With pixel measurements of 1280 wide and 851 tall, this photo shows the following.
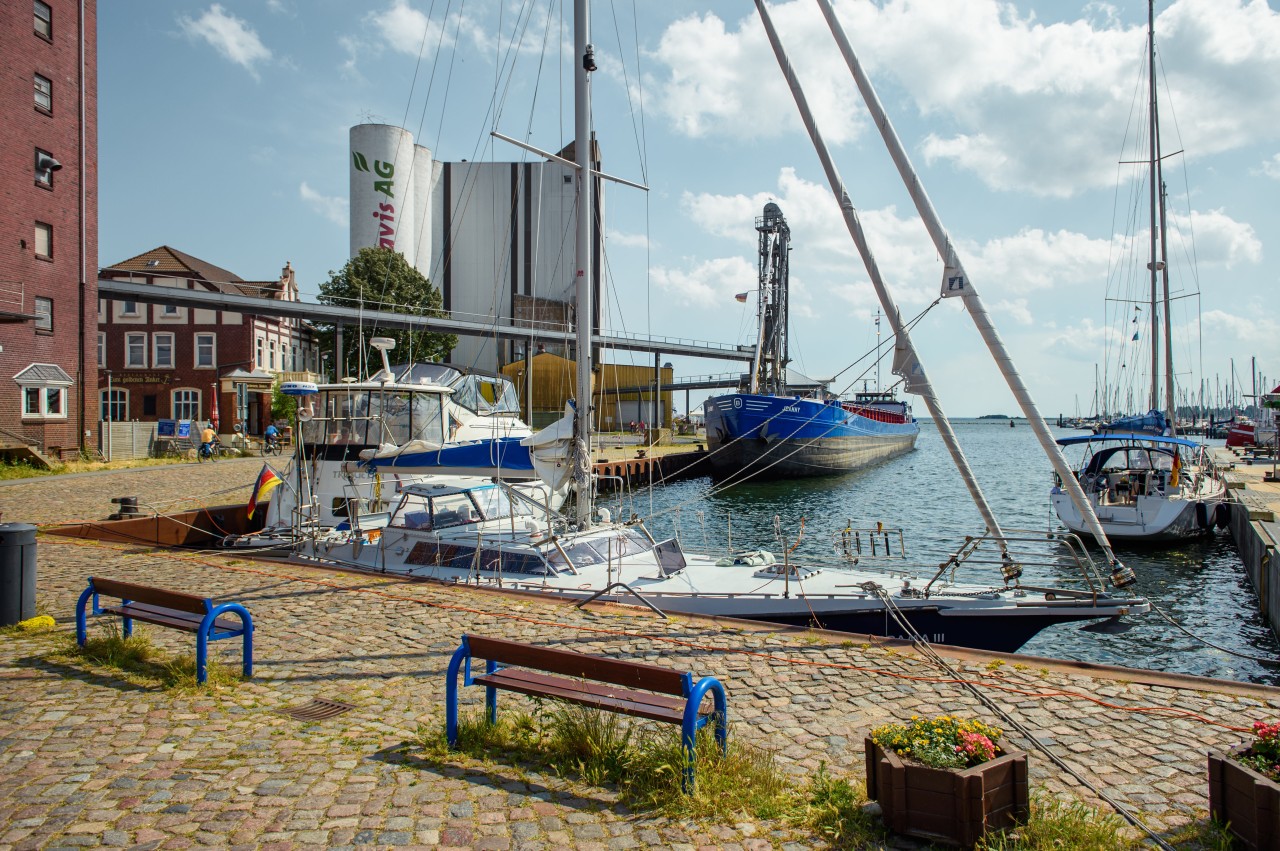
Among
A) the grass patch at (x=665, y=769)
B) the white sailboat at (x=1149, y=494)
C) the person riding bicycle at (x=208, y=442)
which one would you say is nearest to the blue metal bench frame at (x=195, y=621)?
the grass patch at (x=665, y=769)

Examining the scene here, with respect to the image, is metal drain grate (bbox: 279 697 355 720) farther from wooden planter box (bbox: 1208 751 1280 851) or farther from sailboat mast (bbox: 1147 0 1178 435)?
sailboat mast (bbox: 1147 0 1178 435)

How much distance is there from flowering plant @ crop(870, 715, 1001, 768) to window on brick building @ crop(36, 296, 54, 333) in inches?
1434

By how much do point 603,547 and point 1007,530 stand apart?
242 inches

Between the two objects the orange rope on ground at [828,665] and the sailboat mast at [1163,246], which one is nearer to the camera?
the orange rope on ground at [828,665]

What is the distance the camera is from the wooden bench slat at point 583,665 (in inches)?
196

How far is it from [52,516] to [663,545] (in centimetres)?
1602

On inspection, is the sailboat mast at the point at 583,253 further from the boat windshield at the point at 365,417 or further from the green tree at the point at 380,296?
the green tree at the point at 380,296

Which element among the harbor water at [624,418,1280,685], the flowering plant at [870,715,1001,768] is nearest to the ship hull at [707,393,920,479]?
the harbor water at [624,418,1280,685]

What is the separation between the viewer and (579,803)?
4879mm

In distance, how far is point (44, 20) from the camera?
31.5 metres

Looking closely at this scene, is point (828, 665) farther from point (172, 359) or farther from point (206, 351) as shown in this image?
point (172, 359)

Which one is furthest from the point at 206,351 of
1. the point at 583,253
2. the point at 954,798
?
the point at 954,798

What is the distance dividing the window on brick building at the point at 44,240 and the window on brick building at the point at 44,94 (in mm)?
4544

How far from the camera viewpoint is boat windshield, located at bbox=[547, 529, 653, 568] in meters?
12.6
